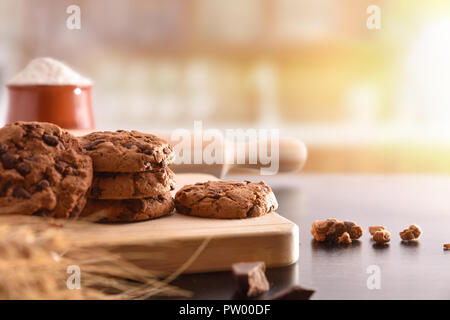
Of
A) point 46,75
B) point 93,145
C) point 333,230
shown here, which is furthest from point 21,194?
point 46,75

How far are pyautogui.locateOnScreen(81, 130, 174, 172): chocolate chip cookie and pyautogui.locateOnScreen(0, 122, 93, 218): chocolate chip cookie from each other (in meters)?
0.03

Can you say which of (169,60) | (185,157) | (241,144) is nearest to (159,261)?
(185,157)

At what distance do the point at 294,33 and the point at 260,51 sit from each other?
208 mm

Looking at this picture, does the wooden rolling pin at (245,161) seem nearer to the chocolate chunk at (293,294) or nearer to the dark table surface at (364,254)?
the dark table surface at (364,254)

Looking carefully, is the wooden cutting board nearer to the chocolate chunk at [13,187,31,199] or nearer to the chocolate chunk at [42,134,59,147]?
the chocolate chunk at [13,187,31,199]

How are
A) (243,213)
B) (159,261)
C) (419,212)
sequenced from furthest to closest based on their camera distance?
(419,212) < (243,213) < (159,261)

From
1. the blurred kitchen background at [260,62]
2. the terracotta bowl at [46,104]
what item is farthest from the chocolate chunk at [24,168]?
the blurred kitchen background at [260,62]

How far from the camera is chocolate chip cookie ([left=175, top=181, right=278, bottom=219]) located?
1.05 m

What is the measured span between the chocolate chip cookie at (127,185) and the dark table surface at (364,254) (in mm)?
195

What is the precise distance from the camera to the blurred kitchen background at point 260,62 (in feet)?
9.40

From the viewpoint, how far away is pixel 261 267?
0.83 m

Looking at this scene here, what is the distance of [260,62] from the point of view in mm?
2977

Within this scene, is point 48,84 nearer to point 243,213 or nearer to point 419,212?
point 243,213

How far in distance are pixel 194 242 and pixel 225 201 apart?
0.48ft
